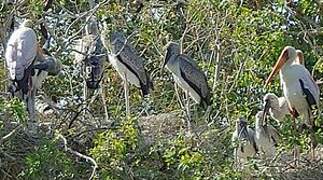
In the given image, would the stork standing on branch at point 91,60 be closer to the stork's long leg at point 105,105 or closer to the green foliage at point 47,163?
the stork's long leg at point 105,105

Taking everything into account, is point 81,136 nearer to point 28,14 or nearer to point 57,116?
point 57,116

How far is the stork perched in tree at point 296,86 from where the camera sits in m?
9.58

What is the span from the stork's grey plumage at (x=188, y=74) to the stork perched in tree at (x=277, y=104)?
0.86 metres

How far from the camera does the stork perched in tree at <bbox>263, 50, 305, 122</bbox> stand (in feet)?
32.2

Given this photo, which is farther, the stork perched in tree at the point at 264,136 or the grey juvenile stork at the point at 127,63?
the grey juvenile stork at the point at 127,63

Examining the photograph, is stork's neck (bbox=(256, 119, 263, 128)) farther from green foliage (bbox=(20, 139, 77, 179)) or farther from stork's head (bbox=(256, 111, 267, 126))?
green foliage (bbox=(20, 139, 77, 179))

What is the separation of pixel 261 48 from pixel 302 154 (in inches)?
46.6

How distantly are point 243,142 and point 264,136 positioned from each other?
3.22 feet

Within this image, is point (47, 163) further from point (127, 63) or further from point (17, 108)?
point (127, 63)

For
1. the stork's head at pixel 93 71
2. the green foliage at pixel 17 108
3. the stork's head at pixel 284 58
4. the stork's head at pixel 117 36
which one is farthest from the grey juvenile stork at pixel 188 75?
the green foliage at pixel 17 108

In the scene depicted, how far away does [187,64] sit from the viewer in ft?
34.9

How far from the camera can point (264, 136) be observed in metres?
9.73

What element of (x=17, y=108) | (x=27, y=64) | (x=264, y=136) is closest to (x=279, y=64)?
(x=264, y=136)

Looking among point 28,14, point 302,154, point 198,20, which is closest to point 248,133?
point 302,154
